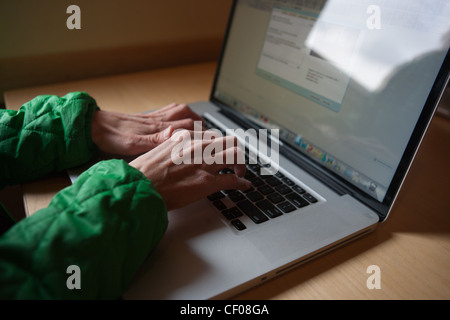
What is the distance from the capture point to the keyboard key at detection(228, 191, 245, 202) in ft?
1.78

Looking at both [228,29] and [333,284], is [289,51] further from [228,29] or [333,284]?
[333,284]

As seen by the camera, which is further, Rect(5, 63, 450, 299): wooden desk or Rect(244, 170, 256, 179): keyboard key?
Rect(244, 170, 256, 179): keyboard key

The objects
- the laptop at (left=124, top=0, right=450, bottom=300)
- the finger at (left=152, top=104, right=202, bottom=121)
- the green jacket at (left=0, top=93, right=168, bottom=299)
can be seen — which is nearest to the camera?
the green jacket at (left=0, top=93, right=168, bottom=299)

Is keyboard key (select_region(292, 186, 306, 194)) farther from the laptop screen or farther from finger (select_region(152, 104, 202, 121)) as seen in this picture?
finger (select_region(152, 104, 202, 121))

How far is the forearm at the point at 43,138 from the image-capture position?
0.54 metres

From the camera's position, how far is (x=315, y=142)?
25.5 inches

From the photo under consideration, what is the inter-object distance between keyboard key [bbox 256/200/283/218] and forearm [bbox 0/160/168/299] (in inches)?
6.7

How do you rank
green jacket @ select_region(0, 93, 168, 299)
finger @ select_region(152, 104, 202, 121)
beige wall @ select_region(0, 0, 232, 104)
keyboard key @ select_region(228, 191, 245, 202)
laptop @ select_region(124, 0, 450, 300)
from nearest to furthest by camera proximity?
green jacket @ select_region(0, 93, 168, 299)
laptop @ select_region(124, 0, 450, 300)
keyboard key @ select_region(228, 191, 245, 202)
finger @ select_region(152, 104, 202, 121)
beige wall @ select_region(0, 0, 232, 104)

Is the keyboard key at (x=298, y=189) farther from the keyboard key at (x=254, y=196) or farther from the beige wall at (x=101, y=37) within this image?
the beige wall at (x=101, y=37)

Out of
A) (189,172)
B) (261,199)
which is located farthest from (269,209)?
(189,172)

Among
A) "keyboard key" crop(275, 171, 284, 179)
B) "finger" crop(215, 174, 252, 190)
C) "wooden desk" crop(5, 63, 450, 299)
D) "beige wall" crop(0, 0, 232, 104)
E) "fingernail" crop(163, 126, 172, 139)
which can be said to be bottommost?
"wooden desk" crop(5, 63, 450, 299)

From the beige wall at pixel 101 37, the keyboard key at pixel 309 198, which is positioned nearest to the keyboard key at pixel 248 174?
the keyboard key at pixel 309 198

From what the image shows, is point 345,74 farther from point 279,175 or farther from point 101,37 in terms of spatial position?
point 101,37

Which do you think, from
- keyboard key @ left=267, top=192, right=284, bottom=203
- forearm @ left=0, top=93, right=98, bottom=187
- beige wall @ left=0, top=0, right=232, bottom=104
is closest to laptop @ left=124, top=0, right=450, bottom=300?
keyboard key @ left=267, top=192, right=284, bottom=203
